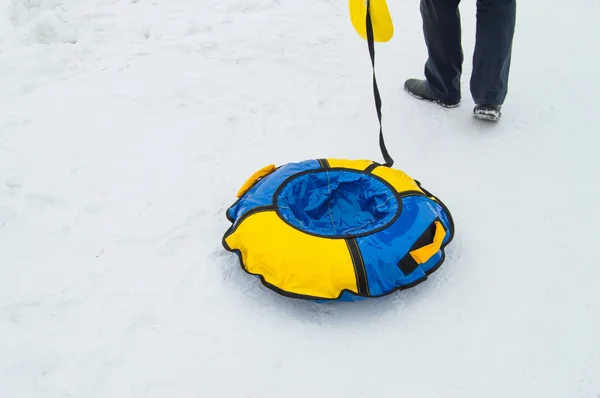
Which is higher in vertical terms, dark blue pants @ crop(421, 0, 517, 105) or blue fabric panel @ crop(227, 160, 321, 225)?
dark blue pants @ crop(421, 0, 517, 105)

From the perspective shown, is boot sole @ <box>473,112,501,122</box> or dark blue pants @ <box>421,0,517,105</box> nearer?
dark blue pants @ <box>421,0,517,105</box>

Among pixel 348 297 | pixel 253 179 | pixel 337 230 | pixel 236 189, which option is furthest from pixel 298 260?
pixel 236 189

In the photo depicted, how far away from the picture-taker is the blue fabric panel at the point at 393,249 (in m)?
2.04

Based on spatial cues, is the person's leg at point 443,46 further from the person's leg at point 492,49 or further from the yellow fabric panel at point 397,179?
the yellow fabric panel at point 397,179

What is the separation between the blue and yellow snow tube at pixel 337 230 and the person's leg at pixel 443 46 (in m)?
0.91

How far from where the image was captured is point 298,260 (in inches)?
80.7

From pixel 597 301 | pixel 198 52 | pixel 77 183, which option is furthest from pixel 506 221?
pixel 198 52

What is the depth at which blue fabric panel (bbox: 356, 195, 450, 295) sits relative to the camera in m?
2.04

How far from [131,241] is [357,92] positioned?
1749mm

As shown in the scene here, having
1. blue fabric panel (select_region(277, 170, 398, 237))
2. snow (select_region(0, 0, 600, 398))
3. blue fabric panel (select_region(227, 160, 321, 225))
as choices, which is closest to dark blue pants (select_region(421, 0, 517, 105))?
snow (select_region(0, 0, 600, 398))

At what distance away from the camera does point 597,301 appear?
6.92 ft

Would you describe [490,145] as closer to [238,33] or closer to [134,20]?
[238,33]

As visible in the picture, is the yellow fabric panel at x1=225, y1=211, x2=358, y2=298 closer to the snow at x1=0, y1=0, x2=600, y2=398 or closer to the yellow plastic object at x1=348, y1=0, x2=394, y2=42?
the snow at x1=0, y1=0, x2=600, y2=398

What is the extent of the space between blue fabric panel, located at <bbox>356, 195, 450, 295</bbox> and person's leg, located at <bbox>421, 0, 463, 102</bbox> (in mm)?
1197
